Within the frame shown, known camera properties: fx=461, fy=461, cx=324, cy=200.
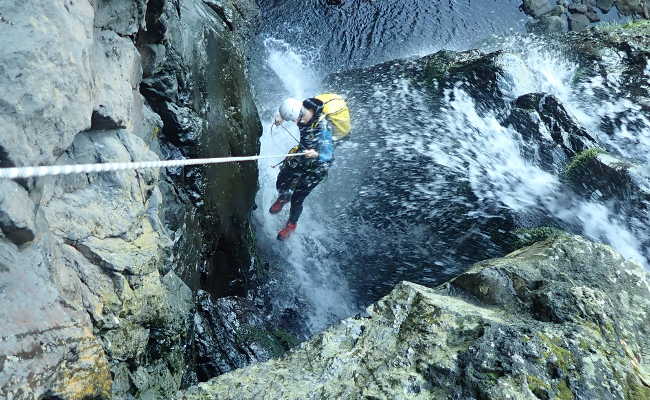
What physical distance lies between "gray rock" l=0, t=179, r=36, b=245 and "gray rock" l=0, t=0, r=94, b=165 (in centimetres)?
15

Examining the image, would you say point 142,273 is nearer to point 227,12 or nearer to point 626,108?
point 227,12

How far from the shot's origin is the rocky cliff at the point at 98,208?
7.83ft

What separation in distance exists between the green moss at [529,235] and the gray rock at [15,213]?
6720 millimetres

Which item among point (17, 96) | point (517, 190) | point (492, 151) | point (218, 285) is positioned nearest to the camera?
point (17, 96)

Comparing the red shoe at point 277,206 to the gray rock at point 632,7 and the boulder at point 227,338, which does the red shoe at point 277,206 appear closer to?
the boulder at point 227,338

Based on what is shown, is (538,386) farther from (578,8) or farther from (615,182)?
(578,8)

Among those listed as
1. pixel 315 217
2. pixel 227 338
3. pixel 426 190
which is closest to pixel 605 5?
pixel 426 190

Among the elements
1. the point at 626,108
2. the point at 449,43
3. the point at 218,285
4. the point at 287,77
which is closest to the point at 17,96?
the point at 218,285

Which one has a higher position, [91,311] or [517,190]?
[91,311]

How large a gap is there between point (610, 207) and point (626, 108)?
11.0ft

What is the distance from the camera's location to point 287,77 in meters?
12.1

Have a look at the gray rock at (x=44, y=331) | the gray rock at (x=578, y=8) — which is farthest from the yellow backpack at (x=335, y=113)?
the gray rock at (x=578, y=8)

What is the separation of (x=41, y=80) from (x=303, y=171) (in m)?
5.46

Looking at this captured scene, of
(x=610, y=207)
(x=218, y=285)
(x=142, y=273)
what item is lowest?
(x=610, y=207)
